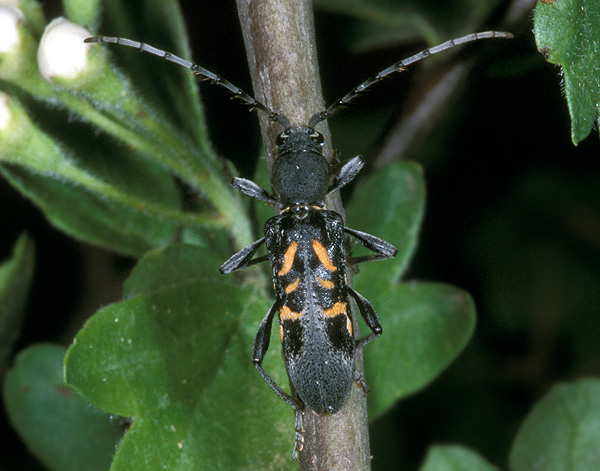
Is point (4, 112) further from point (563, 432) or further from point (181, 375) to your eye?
point (563, 432)

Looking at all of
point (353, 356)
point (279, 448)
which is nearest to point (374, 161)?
point (353, 356)

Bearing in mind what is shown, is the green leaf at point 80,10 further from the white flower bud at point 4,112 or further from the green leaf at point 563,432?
the green leaf at point 563,432

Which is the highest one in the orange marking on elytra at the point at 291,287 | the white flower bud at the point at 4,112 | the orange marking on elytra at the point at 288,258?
the white flower bud at the point at 4,112

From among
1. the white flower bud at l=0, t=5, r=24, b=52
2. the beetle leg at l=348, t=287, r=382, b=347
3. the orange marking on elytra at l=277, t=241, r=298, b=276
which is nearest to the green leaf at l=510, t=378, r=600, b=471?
the beetle leg at l=348, t=287, r=382, b=347

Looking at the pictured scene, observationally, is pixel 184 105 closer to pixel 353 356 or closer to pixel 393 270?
pixel 393 270

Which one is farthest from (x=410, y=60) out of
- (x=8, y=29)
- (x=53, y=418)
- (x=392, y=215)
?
(x=53, y=418)

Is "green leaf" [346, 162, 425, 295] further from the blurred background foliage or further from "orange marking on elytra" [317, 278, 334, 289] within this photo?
the blurred background foliage

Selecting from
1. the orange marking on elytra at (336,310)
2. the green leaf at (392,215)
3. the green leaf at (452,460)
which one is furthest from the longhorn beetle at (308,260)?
the green leaf at (452,460)
